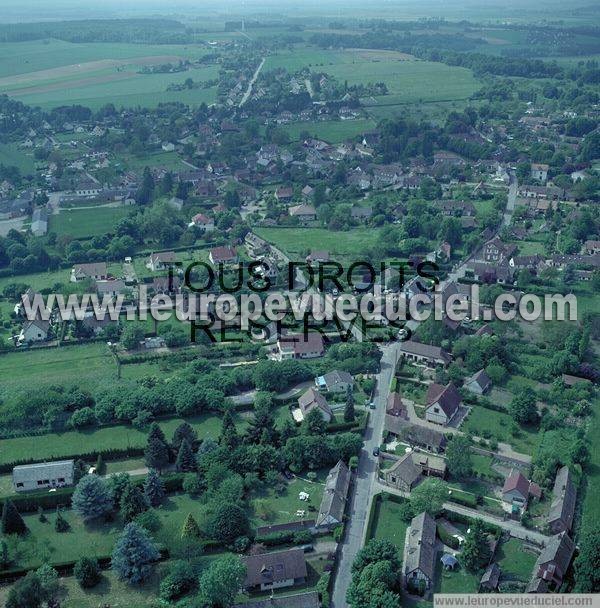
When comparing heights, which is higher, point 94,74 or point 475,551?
point 94,74

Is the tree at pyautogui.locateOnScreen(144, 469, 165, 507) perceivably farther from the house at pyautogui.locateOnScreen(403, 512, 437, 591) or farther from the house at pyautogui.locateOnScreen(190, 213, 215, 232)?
the house at pyautogui.locateOnScreen(190, 213, 215, 232)

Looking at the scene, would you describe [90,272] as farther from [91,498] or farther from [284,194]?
[91,498]

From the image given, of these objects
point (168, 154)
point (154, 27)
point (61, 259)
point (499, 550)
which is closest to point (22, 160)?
point (168, 154)

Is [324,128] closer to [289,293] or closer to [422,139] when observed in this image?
[422,139]

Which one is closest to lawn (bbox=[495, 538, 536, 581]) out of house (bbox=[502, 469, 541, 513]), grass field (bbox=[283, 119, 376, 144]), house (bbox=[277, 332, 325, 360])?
house (bbox=[502, 469, 541, 513])

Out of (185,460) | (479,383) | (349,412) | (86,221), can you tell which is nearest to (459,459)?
(349,412)
